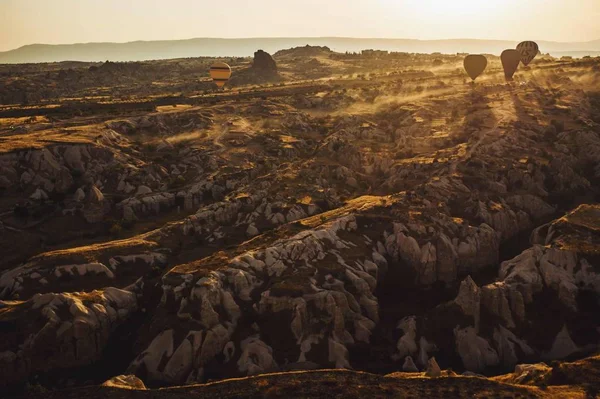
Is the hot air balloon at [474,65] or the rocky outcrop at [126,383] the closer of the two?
the rocky outcrop at [126,383]

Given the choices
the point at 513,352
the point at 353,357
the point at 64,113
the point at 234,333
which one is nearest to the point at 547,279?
the point at 513,352

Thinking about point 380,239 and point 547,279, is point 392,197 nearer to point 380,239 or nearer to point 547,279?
point 380,239

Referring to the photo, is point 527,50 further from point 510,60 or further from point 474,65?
point 474,65

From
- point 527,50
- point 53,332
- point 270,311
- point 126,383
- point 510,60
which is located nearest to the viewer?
point 126,383

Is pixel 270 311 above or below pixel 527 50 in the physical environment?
below

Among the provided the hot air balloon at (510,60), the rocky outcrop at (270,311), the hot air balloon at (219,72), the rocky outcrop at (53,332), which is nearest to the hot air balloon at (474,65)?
the hot air balloon at (510,60)

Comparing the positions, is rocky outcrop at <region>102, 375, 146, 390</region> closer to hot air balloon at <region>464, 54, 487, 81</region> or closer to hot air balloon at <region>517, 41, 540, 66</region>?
hot air balloon at <region>464, 54, 487, 81</region>

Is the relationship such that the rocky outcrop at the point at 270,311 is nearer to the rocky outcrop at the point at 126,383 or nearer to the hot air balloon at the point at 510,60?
the rocky outcrop at the point at 126,383

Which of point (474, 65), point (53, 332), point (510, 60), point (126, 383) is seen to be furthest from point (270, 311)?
point (474, 65)

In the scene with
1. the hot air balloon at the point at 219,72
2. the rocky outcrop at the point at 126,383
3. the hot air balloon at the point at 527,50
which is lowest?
the rocky outcrop at the point at 126,383

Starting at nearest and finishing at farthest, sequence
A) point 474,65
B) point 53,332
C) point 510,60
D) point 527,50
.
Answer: point 53,332
point 510,60
point 527,50
point 474,65

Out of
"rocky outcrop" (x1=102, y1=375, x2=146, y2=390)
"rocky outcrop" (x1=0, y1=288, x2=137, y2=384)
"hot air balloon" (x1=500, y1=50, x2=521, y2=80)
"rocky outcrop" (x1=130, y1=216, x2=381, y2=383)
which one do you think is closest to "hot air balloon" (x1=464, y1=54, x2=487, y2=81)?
"hot air balloon" (x1=500, y1=50, x2=521, y2=80)
